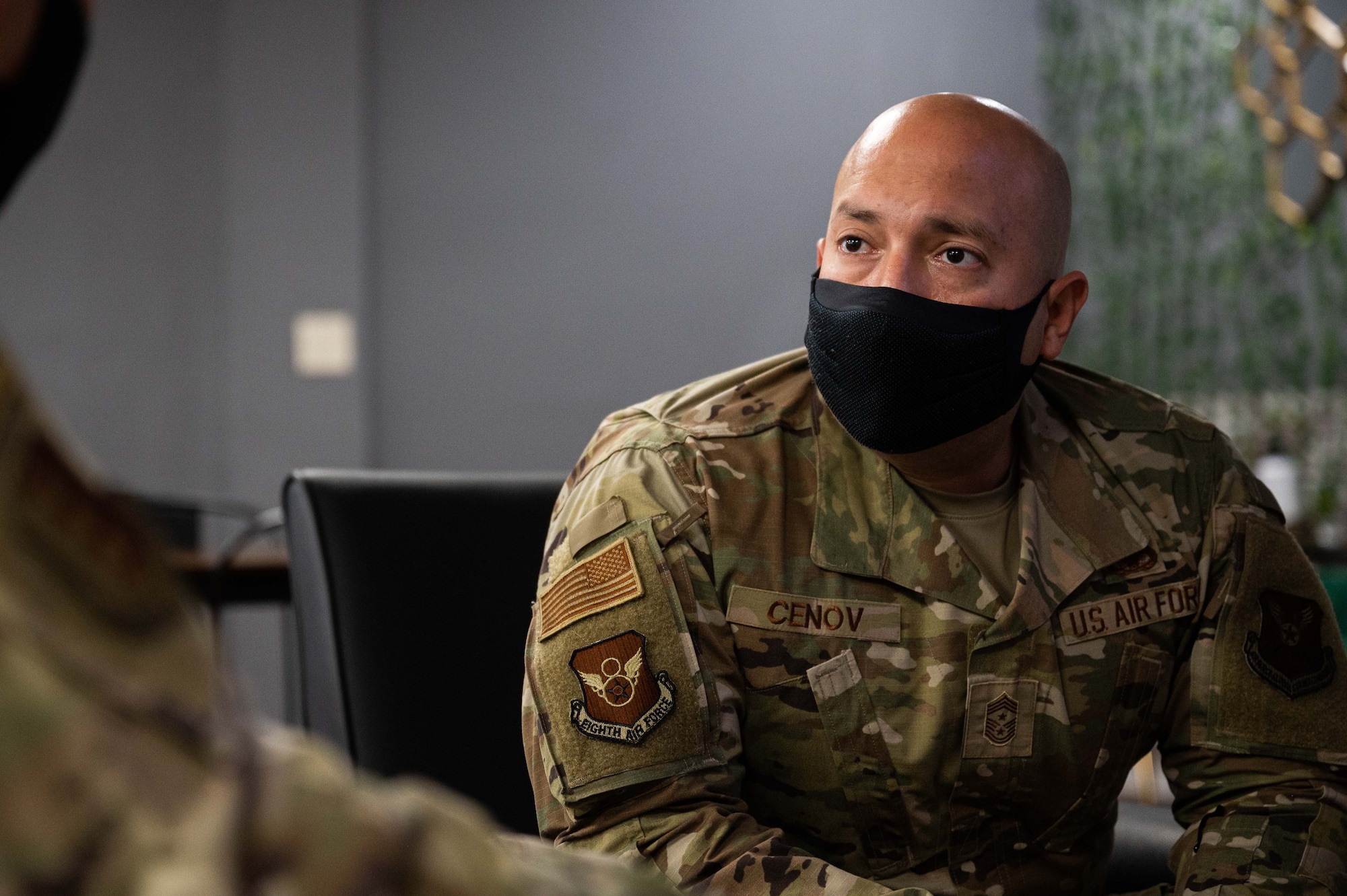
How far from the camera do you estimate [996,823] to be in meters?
1.18

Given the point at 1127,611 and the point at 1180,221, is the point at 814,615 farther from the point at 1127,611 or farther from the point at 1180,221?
the point at 1180,221

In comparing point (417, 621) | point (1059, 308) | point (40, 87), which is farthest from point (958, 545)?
point (40, 87)

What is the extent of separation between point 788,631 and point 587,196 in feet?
10.9

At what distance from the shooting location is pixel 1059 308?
1335 mm

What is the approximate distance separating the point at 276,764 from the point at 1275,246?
4666 millimetres

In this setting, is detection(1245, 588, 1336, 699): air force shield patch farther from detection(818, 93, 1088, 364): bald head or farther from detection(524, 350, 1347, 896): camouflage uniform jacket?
detection(818, 93, 1088, 364): bald head

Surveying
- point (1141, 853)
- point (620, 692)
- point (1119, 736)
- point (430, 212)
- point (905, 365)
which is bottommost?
point (1141, 853)

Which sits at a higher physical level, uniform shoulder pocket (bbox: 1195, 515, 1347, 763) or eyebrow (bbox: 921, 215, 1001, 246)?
eyebrow (bbox: 921, 215, 1001, 246)

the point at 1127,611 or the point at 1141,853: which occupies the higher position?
the point at 1127,611

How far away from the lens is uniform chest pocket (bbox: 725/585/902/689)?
44.8 inches

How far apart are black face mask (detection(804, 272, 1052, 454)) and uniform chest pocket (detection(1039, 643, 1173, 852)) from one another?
29 cm

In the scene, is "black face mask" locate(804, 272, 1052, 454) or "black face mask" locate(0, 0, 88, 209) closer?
"black face mask" locate(0, 0, 88, 209)

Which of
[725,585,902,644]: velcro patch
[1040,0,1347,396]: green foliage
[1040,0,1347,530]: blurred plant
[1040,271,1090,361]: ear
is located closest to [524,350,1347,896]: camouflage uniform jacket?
[725,585,902,644]: velcro patch

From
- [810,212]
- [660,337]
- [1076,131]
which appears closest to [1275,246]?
[1076,131]
